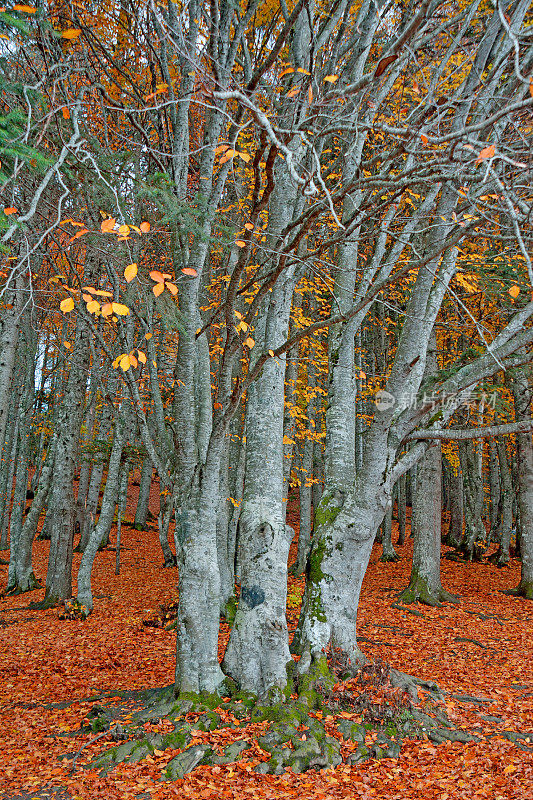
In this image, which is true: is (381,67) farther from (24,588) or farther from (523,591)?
(24,588)

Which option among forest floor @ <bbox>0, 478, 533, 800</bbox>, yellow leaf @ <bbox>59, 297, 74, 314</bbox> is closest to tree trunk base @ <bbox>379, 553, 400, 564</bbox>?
forest floor @ <bbox>0, 478, 533, 800</bbox>

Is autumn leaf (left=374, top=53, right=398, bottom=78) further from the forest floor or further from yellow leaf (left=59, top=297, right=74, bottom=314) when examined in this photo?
the forest floor

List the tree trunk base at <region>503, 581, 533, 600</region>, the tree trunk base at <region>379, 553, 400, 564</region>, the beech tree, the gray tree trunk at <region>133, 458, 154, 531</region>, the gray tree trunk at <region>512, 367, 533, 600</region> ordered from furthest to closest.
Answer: the gray tree trunk at <region>133, 458, 154, 531</region> < the tree trunk base at <region>379, 553, 400, 564</region> < the gray tree trunk at <region>512, 367, 533, 600</region> < the tree trunk base at <region>503, 581, 533, 600</region> < the beech tree

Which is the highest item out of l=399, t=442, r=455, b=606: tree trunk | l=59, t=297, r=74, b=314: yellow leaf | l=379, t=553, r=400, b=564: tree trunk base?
l=59, t=297, r=74, b=314: yellow leaf

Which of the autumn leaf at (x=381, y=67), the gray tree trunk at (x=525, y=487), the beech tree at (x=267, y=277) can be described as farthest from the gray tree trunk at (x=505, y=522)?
the autumn leaf at (x=381, y=67)

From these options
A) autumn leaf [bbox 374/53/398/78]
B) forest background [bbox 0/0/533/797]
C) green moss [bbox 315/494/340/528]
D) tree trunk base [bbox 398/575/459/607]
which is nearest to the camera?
autumn leaf [bbox 374/53/398/78]

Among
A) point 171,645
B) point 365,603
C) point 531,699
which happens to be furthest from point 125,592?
point 531,699

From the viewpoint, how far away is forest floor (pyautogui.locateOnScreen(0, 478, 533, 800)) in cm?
355

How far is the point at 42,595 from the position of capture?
34.0ft

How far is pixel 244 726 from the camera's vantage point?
4.11 metres

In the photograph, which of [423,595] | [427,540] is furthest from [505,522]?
[423,595]

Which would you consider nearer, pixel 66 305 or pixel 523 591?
pixel 66 305

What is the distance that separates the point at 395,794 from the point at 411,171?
444 cm

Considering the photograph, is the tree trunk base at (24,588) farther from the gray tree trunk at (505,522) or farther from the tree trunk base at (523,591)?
the gray tree trunk at (505,522)
